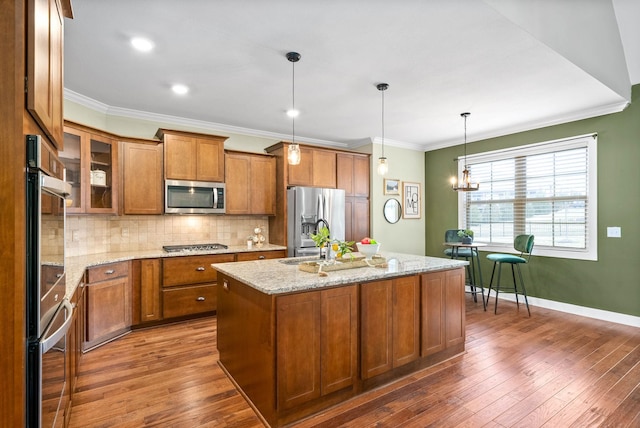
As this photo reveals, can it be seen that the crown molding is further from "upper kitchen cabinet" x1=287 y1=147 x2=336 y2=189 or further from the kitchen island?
the kitchen island

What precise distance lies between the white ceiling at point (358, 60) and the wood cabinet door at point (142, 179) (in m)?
0.55

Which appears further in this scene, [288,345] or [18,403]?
[288,345]

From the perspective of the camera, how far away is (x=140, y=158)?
3959mm

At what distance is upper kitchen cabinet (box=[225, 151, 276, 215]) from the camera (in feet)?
15.1

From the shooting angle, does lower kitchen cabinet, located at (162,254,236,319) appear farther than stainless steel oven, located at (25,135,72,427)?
Yes

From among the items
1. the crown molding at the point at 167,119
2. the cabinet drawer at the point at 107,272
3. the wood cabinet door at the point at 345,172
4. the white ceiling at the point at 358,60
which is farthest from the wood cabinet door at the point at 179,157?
the wood cabinet door at the point at 345,172

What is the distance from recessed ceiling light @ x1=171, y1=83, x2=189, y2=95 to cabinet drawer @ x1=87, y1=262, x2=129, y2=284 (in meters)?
1.89

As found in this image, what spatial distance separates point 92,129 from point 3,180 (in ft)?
9.87

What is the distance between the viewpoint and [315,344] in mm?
2146

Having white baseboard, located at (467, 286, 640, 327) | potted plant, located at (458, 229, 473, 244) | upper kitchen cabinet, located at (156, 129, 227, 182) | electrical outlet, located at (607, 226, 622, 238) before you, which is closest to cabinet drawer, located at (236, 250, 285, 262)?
upper kitchen cabinet, located at (156, 129, 227, 182)

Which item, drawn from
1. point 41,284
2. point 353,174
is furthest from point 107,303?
point 353,174

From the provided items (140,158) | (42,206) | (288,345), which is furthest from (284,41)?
(140,158)

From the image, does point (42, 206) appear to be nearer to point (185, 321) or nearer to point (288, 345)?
point (288, 345)

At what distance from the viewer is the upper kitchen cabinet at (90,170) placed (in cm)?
327
